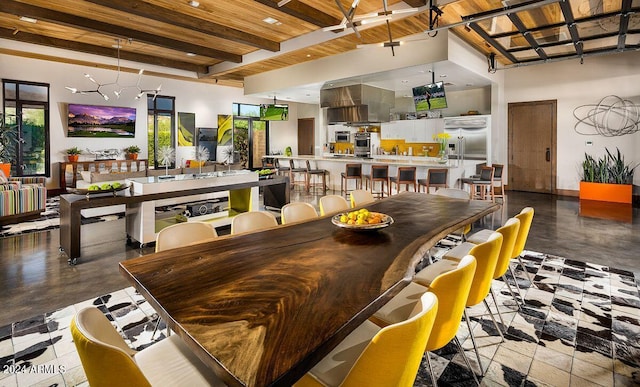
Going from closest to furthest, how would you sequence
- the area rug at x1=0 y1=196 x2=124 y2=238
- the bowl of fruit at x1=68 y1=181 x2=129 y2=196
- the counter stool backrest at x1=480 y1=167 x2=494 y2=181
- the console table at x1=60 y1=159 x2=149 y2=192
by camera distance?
the bowl of fruit at x1=68 y1=181 x2=129 y2=196
the area rug at x1=0 y1=196 x2=124 y2=238
the counter stool backrest at x1=480 y1=167 x2=494 y2=181
the console table at x1=60 y1=159 x2=149 y2=192

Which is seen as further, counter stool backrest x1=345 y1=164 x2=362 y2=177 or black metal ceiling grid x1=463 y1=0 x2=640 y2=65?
counter stool backrest x1=345 y1=164 x2=362 y2=177

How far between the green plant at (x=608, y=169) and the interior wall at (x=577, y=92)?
0.51ft

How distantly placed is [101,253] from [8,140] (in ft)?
19.1

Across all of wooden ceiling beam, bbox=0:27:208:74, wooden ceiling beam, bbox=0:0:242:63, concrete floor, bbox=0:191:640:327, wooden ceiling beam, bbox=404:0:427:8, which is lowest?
concrete floor, bbox=0:191:640:327

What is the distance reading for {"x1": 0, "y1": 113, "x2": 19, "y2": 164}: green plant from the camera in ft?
25.2

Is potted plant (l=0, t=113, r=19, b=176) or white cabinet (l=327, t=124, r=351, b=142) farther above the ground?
white cabinet (l=327, t=124, r=351, b=142)

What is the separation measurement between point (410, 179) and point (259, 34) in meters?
4.26

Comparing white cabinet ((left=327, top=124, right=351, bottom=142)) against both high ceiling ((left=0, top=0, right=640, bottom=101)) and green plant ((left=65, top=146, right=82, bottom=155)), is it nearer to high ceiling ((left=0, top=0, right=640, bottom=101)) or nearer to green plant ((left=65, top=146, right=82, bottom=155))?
high ceiling ((left=0, top=0, right=640, bottom=101))

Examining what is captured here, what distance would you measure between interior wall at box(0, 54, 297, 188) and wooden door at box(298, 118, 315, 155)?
3848 millimetres

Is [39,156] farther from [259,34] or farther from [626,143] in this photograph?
[626,143]

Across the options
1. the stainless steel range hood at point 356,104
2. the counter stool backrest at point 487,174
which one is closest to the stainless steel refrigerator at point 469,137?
the stainless steel range hood at point 356,104

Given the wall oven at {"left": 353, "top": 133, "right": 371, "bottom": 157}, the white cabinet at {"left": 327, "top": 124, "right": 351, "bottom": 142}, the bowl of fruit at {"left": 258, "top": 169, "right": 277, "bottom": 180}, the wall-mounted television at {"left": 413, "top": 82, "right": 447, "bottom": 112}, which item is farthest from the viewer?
the white cabinet at {"left": 327, "top": 124, "right": 351, "bottom": 142}

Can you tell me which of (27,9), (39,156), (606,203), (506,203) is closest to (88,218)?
(27,9)

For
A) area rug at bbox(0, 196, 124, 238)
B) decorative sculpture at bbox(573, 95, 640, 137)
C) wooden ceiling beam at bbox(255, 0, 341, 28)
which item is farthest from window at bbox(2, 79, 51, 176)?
decorative sculpture at bbox(573, 95, 640, 137)
